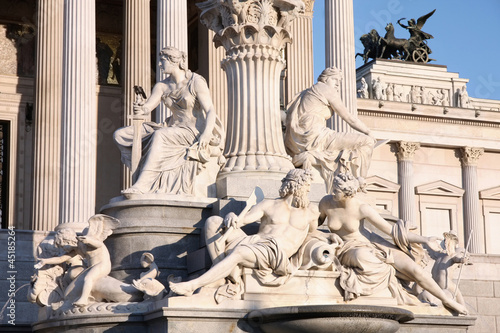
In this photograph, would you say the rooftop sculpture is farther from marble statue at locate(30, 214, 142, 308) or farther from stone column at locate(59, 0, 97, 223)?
marble statue at locate(30, 214, 142, 308)

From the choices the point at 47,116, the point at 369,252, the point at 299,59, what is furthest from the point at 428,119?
the point at 369,252

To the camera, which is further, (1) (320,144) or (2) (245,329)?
(1) (320,144)

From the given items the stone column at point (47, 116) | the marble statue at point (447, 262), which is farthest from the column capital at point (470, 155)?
the marble statue at point (447, 262)

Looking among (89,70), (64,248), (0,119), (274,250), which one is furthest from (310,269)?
(0,119)

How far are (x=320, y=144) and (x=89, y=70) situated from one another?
1440 cm

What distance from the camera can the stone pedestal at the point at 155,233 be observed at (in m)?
19.6

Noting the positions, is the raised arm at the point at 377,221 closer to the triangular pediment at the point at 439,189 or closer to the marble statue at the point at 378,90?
the triangular pediment at the point at 439,189

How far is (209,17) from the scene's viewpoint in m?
23.0

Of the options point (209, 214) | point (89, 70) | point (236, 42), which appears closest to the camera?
point (209, 214)

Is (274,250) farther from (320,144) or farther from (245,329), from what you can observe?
(320,144)

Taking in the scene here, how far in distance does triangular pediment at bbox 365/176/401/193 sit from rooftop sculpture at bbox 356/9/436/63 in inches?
460

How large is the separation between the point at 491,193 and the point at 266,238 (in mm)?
51442

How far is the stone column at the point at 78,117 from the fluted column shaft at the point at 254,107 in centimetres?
1190

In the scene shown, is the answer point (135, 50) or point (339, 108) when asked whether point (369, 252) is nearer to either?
point (339, 108)
